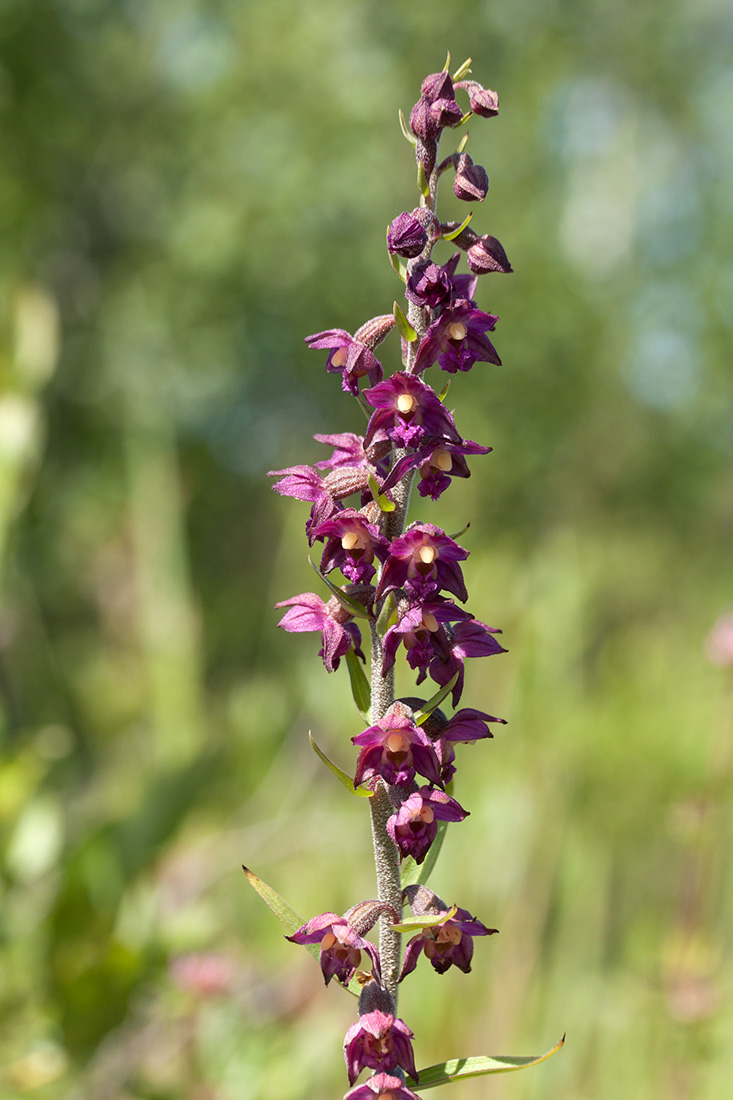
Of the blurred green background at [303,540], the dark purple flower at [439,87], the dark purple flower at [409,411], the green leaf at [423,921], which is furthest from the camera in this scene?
the blurred green background at [303,540]

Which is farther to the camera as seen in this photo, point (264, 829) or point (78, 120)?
point (78, 120)

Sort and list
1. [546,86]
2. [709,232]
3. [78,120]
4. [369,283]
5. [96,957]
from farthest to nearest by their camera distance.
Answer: [709,232]
[546,86]
[369,283]
[78,120]
[96,957]

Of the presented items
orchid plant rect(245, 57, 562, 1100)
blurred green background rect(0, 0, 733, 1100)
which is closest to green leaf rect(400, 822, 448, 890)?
orchid plant rect(245, 57, 562, 1100)

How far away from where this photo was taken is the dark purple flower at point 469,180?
4.40ft

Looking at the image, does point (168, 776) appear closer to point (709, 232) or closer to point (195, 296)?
point (195, 296)

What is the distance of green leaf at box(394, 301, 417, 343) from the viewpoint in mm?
1220

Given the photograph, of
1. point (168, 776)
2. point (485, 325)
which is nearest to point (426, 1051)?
point (168, 776)

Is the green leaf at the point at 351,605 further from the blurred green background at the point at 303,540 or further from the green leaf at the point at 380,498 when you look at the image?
the blurred green background at the point at 303,540

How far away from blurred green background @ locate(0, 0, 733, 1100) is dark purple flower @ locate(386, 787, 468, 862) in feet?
4.64

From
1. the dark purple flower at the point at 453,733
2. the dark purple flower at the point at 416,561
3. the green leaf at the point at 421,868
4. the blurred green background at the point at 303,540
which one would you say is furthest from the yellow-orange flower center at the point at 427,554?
the blurred green background at the point at 303,540

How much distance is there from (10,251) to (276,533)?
848 centimetres

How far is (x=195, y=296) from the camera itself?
16.0 metres

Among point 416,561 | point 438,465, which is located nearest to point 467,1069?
point 416,561

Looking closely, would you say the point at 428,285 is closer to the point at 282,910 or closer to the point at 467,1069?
the point at 282,910
